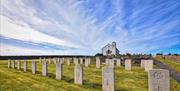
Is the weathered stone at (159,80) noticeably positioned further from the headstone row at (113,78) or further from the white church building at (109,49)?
the white church building at (109,49)

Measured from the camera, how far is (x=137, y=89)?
17.9 metres

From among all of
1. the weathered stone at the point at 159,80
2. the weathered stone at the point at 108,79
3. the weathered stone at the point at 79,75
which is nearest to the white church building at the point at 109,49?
the weathered stone at the point at 79,75

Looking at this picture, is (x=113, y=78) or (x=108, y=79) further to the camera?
(x=108, y=79)

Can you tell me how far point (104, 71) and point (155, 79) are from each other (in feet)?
16.0

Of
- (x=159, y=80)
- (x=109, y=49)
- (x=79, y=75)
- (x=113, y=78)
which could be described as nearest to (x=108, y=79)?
(x=113, y=78)

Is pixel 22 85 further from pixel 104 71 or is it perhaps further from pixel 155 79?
pixel 155 79

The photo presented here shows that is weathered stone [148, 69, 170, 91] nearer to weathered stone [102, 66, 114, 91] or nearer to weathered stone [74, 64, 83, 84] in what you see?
weathered stone [102, 66, 114, 91]

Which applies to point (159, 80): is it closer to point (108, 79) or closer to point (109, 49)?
point (108, 79)

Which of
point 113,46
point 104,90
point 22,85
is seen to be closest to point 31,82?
point 22,85

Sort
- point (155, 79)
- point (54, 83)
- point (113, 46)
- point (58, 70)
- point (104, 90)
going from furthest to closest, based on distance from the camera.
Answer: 1. point (113, 46)
2. point (58, 70)
3. point (54, 83)
4. point (104, 90)
5. point (155, 79)

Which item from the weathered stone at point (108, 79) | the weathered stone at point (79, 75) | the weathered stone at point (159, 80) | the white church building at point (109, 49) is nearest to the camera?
the weathered stone at point (159, 80)

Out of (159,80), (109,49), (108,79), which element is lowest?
(108,79)

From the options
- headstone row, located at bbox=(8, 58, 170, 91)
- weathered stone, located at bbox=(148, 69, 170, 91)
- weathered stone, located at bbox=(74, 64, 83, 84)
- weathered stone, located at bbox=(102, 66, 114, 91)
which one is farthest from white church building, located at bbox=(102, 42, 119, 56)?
weathered stone, located at bbox=(148, 69, 170, 91)

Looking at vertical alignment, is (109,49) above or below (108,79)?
above
